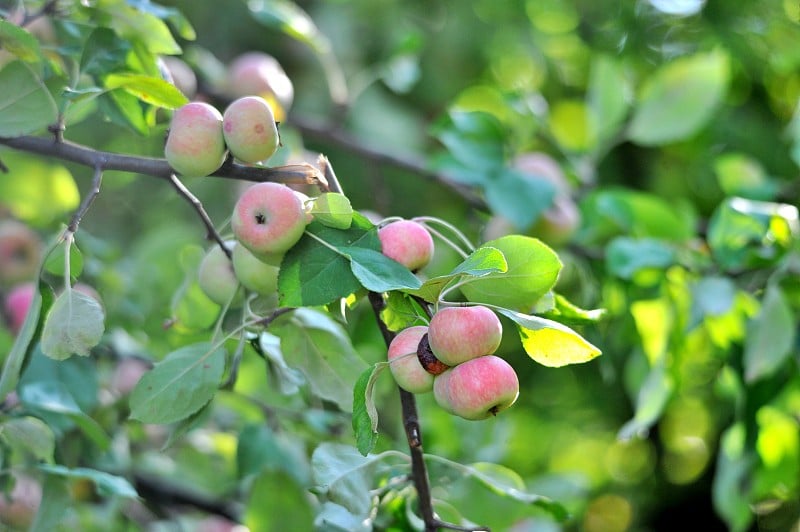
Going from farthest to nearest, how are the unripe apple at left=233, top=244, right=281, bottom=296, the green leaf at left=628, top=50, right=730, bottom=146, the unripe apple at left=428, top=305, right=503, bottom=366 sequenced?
1. the green leaf at left=628, top=50, right=730, bottom=146
2. the unripe apple at left=233, top=244, right=281, bottom=296
3. the unripe apple at left=428, top=305, right=503, bottom=366

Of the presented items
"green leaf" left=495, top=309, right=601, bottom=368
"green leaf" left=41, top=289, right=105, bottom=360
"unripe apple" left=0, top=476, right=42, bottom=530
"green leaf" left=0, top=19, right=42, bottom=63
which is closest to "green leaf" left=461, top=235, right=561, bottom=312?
"green leaf" left=495, top=309, right=601, bottom=368

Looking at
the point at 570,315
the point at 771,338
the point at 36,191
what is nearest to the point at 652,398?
the point at 771,338

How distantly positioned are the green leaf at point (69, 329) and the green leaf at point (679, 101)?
909mm

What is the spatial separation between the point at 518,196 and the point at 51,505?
1.81 ft

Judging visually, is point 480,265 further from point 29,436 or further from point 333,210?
point 29,436

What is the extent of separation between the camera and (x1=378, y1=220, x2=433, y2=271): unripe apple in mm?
566

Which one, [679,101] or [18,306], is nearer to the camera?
[18,306]

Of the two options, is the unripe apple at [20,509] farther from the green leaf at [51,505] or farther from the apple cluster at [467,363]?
the apple cluster at [467,363]

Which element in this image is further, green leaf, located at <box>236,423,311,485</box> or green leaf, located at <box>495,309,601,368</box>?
green leaf, located at <box>236,423,311,485</box>

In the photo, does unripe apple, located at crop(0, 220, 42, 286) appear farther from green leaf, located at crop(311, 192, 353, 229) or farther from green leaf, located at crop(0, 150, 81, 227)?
green leaf, located at crop(311, 192, 353, 229)

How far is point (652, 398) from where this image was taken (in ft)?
3.07

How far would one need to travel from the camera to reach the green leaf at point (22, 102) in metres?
0.61

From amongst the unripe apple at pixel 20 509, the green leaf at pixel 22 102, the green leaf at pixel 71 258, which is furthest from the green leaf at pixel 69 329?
the unripe apple at pixel 20 509

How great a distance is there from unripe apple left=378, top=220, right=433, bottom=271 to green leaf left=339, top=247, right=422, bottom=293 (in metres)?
0.01
